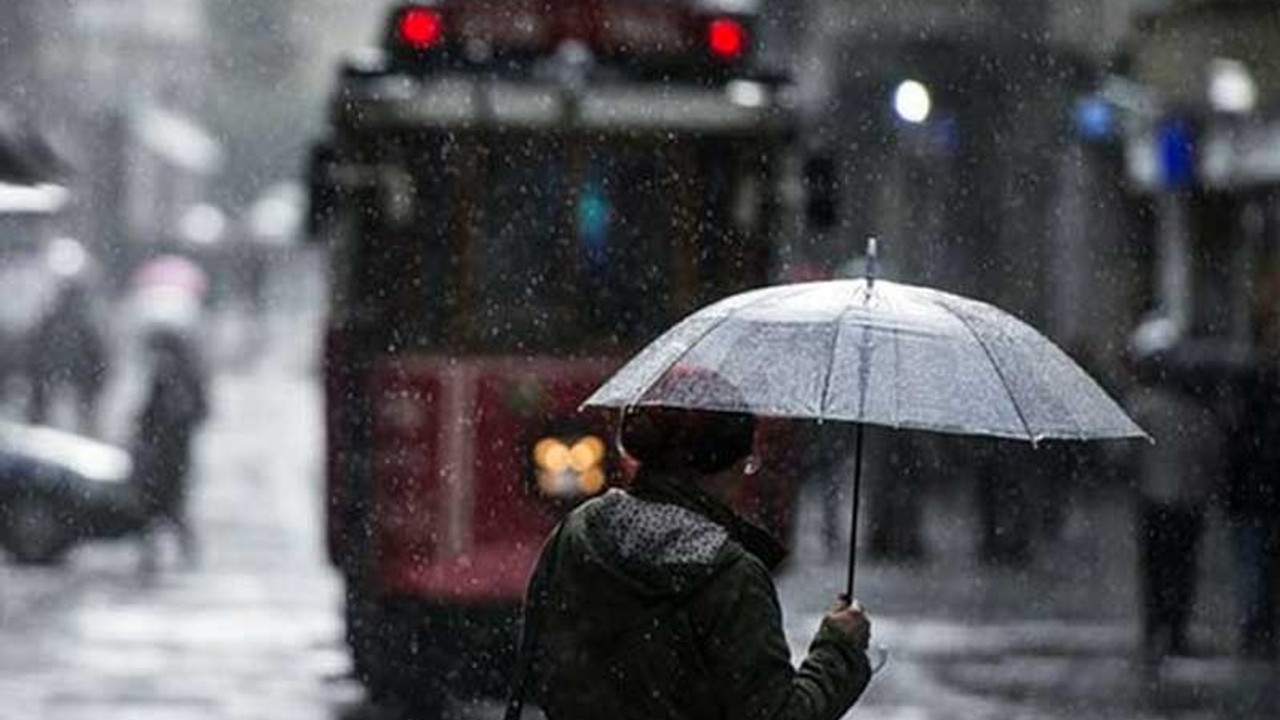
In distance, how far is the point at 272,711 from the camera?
15164 millimetres

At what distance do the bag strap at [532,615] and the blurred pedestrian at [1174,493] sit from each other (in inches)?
399

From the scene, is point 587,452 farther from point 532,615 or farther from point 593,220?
point 532,615

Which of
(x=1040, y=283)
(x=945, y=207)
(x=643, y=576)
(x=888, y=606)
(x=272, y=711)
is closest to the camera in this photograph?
(x=643, y=576)

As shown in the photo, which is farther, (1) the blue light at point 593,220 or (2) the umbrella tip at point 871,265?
(1) the blue light at point 593,220

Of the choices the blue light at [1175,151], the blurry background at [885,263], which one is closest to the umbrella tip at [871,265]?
the blurry background at [885,263]

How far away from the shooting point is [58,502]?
2372 cm

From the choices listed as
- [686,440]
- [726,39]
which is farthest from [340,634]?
[686,440]

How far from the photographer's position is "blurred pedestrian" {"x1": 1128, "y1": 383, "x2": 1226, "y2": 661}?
16.7 metres

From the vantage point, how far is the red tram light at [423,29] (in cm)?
1631

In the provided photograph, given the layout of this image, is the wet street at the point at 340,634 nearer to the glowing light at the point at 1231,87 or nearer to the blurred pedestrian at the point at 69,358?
the blurred pedestrian at the point at 69,358

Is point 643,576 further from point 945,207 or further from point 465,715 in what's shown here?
point 945,207

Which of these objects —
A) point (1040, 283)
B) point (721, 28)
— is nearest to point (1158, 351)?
point (721, 28)

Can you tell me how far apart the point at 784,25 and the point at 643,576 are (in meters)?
31.8

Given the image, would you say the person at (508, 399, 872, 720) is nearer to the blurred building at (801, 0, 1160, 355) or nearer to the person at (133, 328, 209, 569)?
the person at (133, 328, 209, 569)
